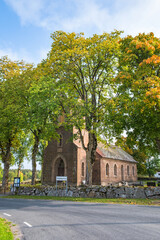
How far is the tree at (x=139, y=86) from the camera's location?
18438mm

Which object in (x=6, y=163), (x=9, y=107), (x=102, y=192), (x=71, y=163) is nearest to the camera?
(x=102, y=192)

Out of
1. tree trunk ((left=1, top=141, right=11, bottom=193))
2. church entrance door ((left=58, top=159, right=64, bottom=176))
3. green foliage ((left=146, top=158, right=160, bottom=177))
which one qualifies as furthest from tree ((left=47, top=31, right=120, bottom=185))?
green foliage ((left=146, top=158, right=160, bottom=177))

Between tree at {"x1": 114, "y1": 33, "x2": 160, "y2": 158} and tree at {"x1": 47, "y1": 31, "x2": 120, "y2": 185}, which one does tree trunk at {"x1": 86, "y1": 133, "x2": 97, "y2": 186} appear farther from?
tree at {"x1": 114, "y1": 33, "x2": 160, "y2": 158}

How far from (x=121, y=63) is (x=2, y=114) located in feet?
51.6

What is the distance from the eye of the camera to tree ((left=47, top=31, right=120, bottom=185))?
22.2 metres

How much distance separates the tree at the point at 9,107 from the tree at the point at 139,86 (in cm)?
1241

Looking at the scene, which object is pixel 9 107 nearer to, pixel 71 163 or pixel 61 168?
pixel 71 163

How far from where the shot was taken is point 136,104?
61.7 feet

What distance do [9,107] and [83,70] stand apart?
1020 cm

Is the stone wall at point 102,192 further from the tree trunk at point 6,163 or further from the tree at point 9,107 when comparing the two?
the tree at point 9,107

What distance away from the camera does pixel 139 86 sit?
60.6 feet

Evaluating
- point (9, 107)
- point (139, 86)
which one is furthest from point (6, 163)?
point (139, 86)

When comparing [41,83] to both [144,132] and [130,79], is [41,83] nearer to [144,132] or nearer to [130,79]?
[130,79]

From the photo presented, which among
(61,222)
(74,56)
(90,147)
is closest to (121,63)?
(74,56)
